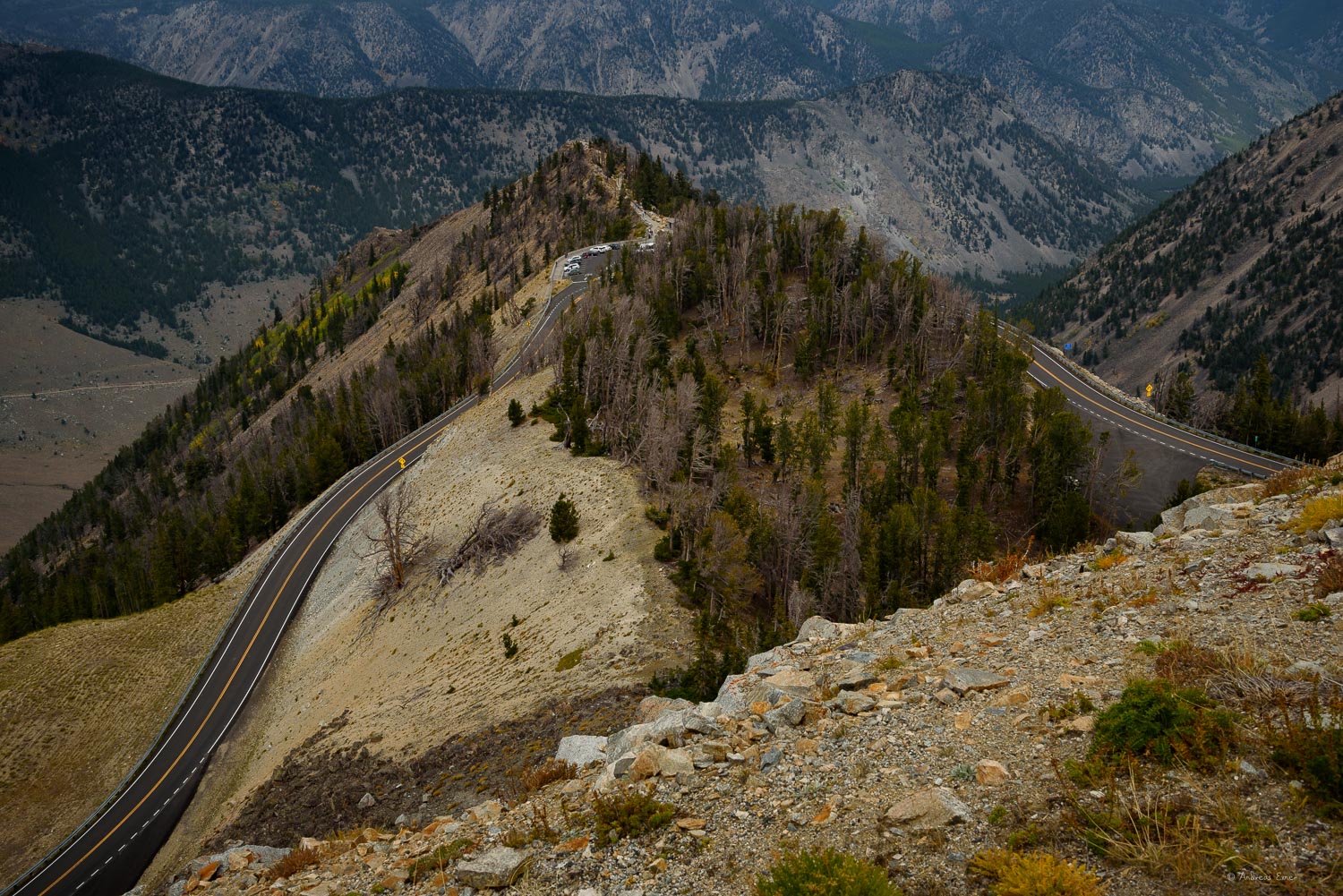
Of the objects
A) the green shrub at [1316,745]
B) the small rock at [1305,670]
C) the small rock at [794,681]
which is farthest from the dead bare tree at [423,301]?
the green shrub at [1316,745]

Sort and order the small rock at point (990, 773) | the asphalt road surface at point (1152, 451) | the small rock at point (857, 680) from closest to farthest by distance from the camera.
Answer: the small rock at point (990, 773) < the small rock at point (857, 680) < the asphalt road surface at point (1152, 451)

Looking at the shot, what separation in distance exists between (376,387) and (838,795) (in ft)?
384

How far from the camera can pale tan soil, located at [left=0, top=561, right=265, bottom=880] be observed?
165ft

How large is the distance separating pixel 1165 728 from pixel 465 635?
4403 cm

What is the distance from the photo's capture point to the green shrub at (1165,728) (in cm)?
1123

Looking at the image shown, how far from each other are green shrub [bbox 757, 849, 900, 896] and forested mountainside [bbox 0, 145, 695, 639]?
95.7 meters

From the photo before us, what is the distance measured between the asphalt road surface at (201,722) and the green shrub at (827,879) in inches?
1976

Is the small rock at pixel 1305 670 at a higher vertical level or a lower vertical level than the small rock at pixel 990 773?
higher

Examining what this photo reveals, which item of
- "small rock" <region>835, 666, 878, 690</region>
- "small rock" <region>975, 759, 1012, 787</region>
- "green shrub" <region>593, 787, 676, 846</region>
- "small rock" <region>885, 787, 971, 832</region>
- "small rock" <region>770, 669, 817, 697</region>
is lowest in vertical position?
"green shrub" <region>593, 787, 676, 846</region>

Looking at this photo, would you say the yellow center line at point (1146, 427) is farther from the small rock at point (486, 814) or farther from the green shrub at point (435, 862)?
the green shrub at point (435, 862)

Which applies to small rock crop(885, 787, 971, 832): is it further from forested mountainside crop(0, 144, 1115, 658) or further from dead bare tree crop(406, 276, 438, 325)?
dead bare tree crop(406, 276, 438, 325)

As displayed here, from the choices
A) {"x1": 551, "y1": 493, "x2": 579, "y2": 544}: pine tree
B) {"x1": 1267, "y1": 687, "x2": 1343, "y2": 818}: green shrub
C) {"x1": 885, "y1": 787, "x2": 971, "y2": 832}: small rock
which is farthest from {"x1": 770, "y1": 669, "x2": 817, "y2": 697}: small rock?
{"x1": 551, "y1": 493, "x2": 579, "y2": 544}: pine tree

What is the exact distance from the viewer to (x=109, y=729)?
185 ft

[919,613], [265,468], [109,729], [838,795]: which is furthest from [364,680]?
[265,468]
